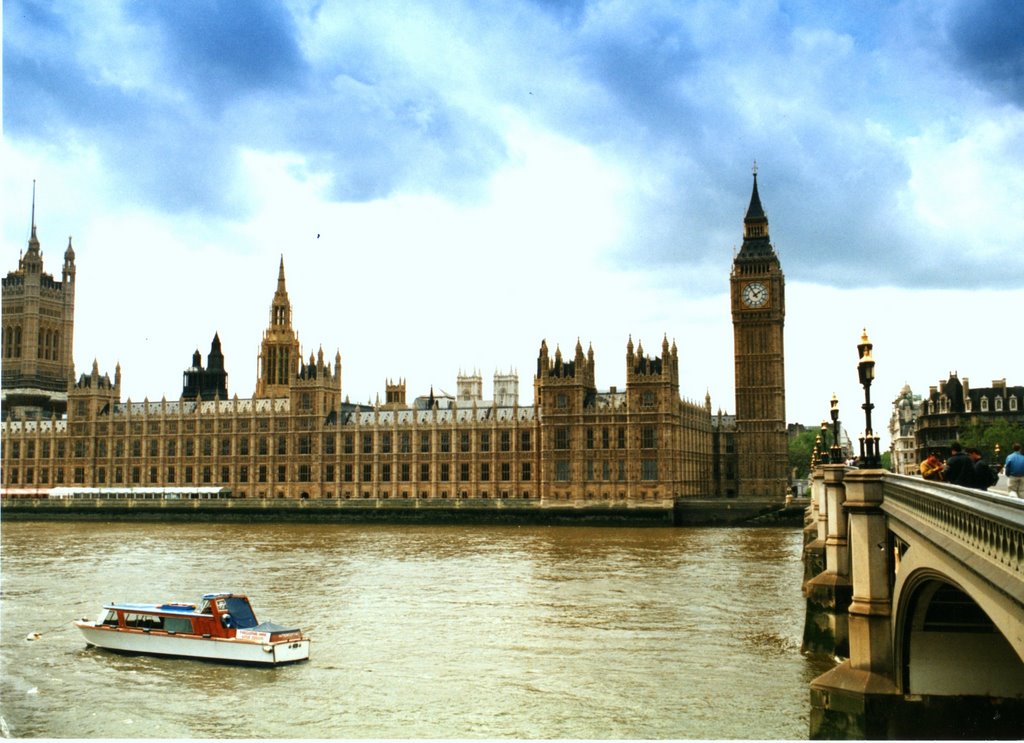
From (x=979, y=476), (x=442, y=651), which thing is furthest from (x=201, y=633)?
(x=979, y=476)

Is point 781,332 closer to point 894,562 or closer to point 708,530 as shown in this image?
point 708,530

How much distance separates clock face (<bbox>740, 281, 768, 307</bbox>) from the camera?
315ft

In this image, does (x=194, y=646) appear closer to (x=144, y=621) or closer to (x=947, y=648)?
(x=144, y=621)

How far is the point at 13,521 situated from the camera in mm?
90562

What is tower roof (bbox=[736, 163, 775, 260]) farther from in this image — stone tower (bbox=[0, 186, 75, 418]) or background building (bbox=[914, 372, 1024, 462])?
stone tower (bbox=[0, 186, 75, 418])

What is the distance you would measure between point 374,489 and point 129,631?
66.3m

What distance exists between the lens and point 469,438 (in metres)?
91.6

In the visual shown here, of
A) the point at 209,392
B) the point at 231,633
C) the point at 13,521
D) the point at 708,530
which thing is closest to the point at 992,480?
the point at 231,633

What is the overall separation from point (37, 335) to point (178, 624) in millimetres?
116440

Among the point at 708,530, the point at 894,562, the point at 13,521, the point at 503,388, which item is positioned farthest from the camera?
the point at 503,388

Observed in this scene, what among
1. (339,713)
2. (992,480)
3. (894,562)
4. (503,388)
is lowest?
(339,713)

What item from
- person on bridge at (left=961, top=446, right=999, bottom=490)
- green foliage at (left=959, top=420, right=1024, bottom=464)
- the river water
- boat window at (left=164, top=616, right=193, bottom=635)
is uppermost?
green foliage at (left=959, top=420, right=1024, bottom=464)

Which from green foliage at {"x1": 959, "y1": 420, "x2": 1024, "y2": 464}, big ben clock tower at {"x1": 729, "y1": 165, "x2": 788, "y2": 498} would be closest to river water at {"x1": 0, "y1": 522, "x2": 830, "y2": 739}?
green foliage at {"x1": 959, "y1": 420, "x2": 1024, "y2": 464}

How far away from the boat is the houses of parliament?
57847 mm
